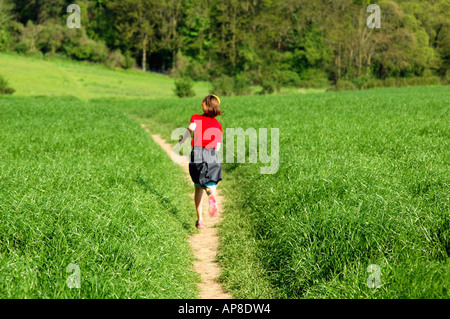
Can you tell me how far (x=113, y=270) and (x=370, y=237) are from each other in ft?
9.29

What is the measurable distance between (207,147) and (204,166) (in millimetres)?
314

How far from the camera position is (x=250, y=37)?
282ft

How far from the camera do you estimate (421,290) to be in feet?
11.3

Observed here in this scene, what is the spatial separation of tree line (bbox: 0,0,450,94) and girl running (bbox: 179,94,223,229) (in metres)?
64.9

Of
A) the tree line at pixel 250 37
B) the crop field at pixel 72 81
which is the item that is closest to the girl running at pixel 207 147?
the crop field at pixel 72 81

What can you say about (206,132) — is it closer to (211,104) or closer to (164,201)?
(211,104)

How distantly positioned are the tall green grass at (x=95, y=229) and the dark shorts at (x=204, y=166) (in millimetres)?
890

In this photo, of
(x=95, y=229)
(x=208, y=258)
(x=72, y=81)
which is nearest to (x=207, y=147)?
(x=208, y=258)

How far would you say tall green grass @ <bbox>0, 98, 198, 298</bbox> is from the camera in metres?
3.74

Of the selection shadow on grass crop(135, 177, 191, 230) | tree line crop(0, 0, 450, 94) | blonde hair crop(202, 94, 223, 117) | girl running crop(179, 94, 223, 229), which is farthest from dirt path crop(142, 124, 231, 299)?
tree line crop(0, 0, 450, 94)

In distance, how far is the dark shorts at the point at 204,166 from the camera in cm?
611

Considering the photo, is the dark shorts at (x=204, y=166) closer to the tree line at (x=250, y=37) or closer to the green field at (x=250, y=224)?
the green field at (x=250, y=224)
